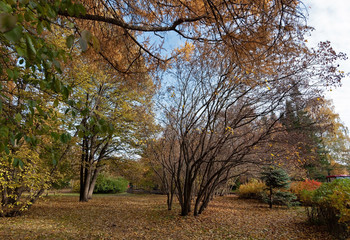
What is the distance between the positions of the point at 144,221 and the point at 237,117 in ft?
14.6

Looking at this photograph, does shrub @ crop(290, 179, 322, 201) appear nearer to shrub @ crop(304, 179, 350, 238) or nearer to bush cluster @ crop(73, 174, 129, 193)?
shrub @ crop(304, 179, 350, 238)

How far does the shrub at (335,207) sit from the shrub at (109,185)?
1852cm

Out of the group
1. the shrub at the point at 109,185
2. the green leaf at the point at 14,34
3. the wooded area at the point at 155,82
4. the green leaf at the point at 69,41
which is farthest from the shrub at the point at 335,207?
the shrub at the point at 109,185

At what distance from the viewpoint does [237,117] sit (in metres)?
6.55

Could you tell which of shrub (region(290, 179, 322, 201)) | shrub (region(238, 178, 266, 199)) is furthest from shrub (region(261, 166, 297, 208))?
shrub (region(238, 178, 266, 199))

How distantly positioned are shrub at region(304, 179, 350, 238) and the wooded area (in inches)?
38.8

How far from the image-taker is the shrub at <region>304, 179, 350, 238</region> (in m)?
3.95

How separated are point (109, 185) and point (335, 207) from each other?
66.8ft

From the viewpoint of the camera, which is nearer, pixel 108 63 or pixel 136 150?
pixel 108 63

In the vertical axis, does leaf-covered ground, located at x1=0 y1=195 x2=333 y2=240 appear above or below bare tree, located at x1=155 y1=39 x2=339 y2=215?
below

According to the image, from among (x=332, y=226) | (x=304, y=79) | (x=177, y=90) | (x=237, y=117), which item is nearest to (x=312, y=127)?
(x=304, y=79)

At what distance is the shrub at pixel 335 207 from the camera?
155 inches

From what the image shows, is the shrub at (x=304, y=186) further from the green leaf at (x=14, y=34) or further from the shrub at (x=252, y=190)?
the green leaf at (x=14, y=34)

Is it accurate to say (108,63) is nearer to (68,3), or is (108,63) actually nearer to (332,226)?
→ (68,3)
